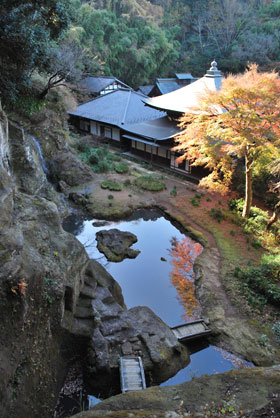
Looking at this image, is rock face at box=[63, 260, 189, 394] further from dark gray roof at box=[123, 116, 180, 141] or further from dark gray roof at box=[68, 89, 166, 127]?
dark gray roof at box=[68, 89, 166, 127]

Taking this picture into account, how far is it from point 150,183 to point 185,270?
8.32 metres

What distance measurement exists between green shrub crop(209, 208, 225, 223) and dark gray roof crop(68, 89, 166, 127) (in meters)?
13.0

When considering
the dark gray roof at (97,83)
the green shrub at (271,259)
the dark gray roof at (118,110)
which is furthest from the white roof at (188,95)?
the dark gray roof at (97,83)

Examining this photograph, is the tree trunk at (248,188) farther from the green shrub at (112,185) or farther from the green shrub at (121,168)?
the green shrub at (121,168)

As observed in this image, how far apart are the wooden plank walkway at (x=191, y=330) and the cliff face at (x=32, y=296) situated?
3.34m

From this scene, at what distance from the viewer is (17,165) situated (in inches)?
571

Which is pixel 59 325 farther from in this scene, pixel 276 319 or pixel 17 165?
pixel 17 165

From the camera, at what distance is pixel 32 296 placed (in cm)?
626

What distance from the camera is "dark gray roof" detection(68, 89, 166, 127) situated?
26734mm

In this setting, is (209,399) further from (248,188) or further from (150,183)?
(150,183)

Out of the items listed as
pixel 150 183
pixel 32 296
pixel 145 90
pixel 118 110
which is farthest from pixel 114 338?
pixel 145 90

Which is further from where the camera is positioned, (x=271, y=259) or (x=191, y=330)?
(x=271, y=259)

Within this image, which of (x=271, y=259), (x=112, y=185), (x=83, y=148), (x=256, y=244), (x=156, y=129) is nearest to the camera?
(x=271, y=259)

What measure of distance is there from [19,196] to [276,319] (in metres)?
8.93
